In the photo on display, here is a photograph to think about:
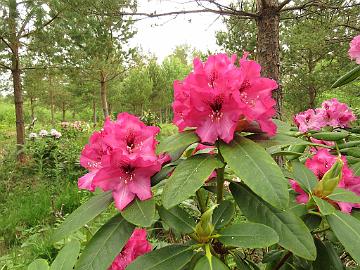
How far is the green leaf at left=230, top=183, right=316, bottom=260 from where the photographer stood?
66 cm

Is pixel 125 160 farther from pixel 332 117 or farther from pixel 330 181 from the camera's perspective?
pixel 332 117

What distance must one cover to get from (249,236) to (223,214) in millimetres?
98

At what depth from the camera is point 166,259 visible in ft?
2.40

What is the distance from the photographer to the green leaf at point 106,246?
70cm

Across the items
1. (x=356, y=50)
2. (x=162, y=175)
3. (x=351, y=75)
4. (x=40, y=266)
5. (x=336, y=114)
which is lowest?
(x=40, y=266)

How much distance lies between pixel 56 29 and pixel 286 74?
7.56m

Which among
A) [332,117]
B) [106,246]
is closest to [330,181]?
[106,246]

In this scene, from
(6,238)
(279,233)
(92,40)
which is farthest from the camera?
(92,40)

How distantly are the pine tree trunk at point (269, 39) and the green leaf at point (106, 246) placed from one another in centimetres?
335

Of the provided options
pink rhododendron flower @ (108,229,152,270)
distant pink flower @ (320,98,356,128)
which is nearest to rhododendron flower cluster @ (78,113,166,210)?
pink rhododendron flower @ (108,229,152,270)

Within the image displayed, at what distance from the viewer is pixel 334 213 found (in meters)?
0.75

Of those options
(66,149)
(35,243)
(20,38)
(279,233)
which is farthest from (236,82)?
(20,38)

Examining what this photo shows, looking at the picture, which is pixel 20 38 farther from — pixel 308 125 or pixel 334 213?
pixel 334 213

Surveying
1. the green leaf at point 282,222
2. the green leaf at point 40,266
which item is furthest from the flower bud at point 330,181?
the green leaf at point 40,266
